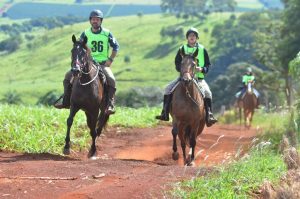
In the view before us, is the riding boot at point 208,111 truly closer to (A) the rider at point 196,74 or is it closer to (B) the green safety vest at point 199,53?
(A) the rider at point 196,74

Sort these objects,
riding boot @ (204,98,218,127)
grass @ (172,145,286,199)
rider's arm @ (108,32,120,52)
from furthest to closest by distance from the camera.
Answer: rider's arm @ (108,32,120,52), riding boot @ (204,98,218,127), grass @ (172,145,286,199)

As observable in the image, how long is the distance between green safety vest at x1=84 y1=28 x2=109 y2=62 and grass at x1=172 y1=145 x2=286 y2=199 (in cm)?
521

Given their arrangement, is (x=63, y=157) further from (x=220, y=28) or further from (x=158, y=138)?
(x=220, y=28)

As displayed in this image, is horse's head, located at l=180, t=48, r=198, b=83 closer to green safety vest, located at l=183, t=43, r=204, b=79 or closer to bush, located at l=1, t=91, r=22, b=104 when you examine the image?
green safety vest, located at l=183, t=43, r=204, b=79

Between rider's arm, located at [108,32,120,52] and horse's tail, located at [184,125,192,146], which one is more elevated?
rider's arm, located at [108,32,120,52]

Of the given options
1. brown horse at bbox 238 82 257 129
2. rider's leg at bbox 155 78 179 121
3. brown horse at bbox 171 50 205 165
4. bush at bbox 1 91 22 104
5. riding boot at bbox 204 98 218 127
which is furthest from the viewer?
bush at bbox 1 91 22 104

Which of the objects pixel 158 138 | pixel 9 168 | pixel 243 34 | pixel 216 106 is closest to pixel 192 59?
pixel 9 168

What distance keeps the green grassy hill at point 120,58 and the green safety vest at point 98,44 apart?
10965 centimetres

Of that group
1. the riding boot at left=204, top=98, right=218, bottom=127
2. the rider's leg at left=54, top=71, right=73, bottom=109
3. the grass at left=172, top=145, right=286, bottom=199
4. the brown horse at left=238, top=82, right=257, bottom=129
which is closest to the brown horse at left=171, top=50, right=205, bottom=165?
the riding boot at left=204, top=98, right=218, bottom=127

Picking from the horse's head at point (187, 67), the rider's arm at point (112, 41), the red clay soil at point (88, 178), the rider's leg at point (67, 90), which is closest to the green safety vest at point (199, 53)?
the horse's head at point (187, 67)

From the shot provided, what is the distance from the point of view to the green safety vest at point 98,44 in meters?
14.8

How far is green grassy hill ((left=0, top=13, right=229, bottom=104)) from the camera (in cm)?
13825

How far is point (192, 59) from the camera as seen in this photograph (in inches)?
532

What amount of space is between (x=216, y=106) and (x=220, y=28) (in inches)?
3325
